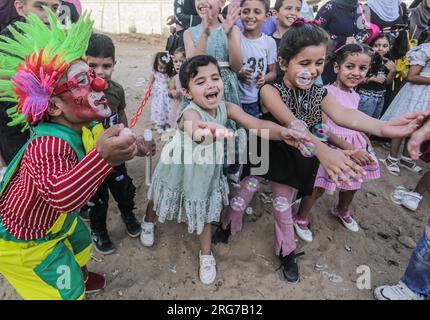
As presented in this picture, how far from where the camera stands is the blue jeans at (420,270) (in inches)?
79.0

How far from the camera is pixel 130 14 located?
1060 cm

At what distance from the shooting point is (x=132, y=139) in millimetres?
1198

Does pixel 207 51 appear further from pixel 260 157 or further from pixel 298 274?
pixel 298 274

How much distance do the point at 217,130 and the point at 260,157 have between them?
32.9 inches

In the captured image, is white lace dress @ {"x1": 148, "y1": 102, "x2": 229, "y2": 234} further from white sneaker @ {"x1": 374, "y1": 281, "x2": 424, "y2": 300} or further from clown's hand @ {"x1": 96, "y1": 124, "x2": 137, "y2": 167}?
white sneaker @ {"x1": 374, "y1": 281, "x2": 424, "y2": 300}

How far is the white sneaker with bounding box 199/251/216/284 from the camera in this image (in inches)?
90.7

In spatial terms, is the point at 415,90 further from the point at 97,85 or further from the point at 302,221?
the point at 97,85

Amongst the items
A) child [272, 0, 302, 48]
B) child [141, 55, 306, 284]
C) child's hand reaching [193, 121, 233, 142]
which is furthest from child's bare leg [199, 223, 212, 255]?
child [272, 0, 302, 48]

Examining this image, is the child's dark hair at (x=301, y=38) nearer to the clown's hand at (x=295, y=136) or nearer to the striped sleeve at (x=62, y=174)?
the clown's hand at (x=295, y=136)

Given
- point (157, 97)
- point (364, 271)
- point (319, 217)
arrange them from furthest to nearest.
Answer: point (157, 97), point (319, 217), point (364, 271)

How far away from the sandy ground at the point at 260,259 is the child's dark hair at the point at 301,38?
153cm

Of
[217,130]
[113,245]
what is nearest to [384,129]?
[217,130]

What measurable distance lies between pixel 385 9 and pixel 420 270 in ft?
10.8

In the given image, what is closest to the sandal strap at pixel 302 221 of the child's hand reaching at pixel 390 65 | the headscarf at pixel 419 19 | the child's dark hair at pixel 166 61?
the child's hand reaching at pixel 390 65
